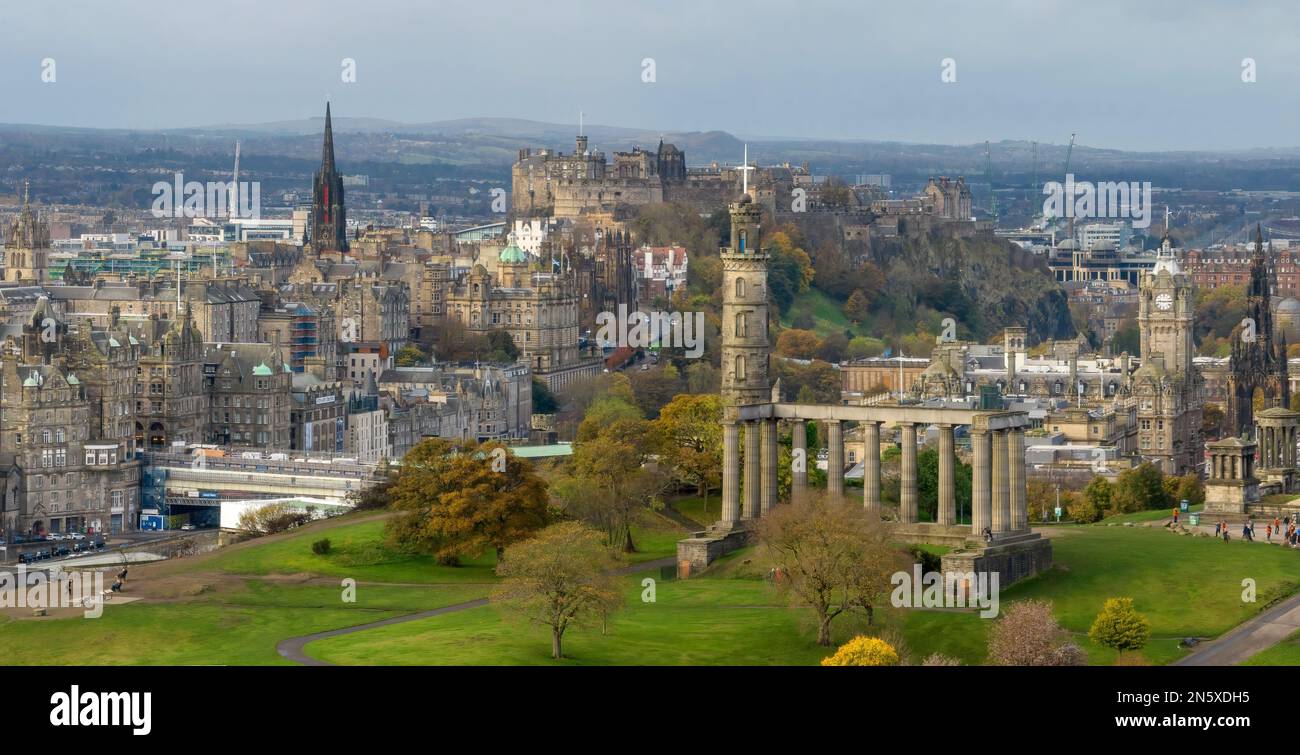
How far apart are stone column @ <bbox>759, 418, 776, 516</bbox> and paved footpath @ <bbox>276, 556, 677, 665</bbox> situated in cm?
410

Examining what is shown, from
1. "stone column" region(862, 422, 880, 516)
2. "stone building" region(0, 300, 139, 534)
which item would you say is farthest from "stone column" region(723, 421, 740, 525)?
"stone building" region(0, 300, 139, 534)

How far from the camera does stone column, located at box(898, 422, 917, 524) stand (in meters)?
101

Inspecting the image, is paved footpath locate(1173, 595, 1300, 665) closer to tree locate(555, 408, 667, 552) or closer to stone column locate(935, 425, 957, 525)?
stone column locate(935, 425, 957, 525)

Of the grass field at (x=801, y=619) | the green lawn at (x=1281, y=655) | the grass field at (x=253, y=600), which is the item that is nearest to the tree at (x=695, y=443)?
the grass field at (x=253, y=600)

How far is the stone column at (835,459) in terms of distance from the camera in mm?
102188

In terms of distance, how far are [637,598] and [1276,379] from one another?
330 feet

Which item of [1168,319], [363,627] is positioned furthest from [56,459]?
[1168,319]

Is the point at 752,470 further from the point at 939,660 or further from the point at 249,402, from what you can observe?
the point at 249,402

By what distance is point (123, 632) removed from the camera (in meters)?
92.9

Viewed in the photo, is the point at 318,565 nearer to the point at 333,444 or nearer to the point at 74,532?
the point at 74,532

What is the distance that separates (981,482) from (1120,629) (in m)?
15.2

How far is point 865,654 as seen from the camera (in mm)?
80625

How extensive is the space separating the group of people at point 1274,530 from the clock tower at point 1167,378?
5434 centimetres
